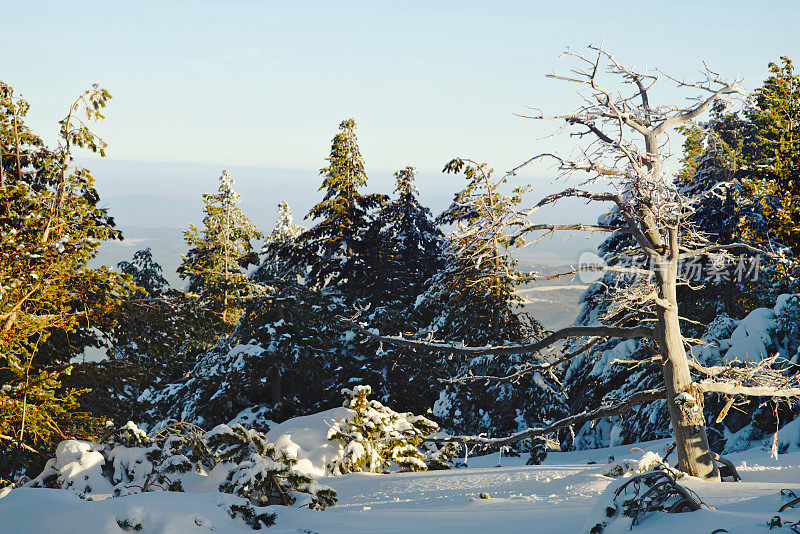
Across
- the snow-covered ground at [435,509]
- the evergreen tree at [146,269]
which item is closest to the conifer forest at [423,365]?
the snow-covered ground at [435,509]

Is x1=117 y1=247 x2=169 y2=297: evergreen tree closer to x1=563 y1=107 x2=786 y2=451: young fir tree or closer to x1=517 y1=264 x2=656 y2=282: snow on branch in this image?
x1=563 y1=107 x2=786 y2=451: young fir tree

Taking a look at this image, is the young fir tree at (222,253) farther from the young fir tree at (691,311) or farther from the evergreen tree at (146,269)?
the young fir tree at (691,311)

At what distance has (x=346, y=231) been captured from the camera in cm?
2159

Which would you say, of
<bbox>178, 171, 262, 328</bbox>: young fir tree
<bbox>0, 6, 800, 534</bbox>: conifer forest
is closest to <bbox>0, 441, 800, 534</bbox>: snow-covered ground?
<bbox>0, 6, 800, 534</bbox>: conifer forest

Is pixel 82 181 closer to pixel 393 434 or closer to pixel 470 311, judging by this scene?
pixel 393 434

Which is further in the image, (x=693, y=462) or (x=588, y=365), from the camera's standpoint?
(x=588, y=365)

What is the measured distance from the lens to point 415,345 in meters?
8.05

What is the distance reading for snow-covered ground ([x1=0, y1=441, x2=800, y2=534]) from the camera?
3.93 meters

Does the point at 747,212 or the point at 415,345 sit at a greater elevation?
the point at 747,212

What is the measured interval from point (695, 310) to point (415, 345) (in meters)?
14.4

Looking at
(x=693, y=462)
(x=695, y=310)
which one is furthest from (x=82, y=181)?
(x=695, y=310)

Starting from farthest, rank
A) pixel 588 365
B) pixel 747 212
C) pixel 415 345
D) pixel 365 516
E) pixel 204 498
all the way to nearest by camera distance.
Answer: pixel 747 212, pixel 588 365, pixel 415 345, pixel 365 516, pixel 204 498

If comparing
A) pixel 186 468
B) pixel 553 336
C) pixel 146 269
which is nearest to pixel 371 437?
pixel 186 468

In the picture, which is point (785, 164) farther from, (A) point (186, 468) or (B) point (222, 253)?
(B) point (222, 253)
